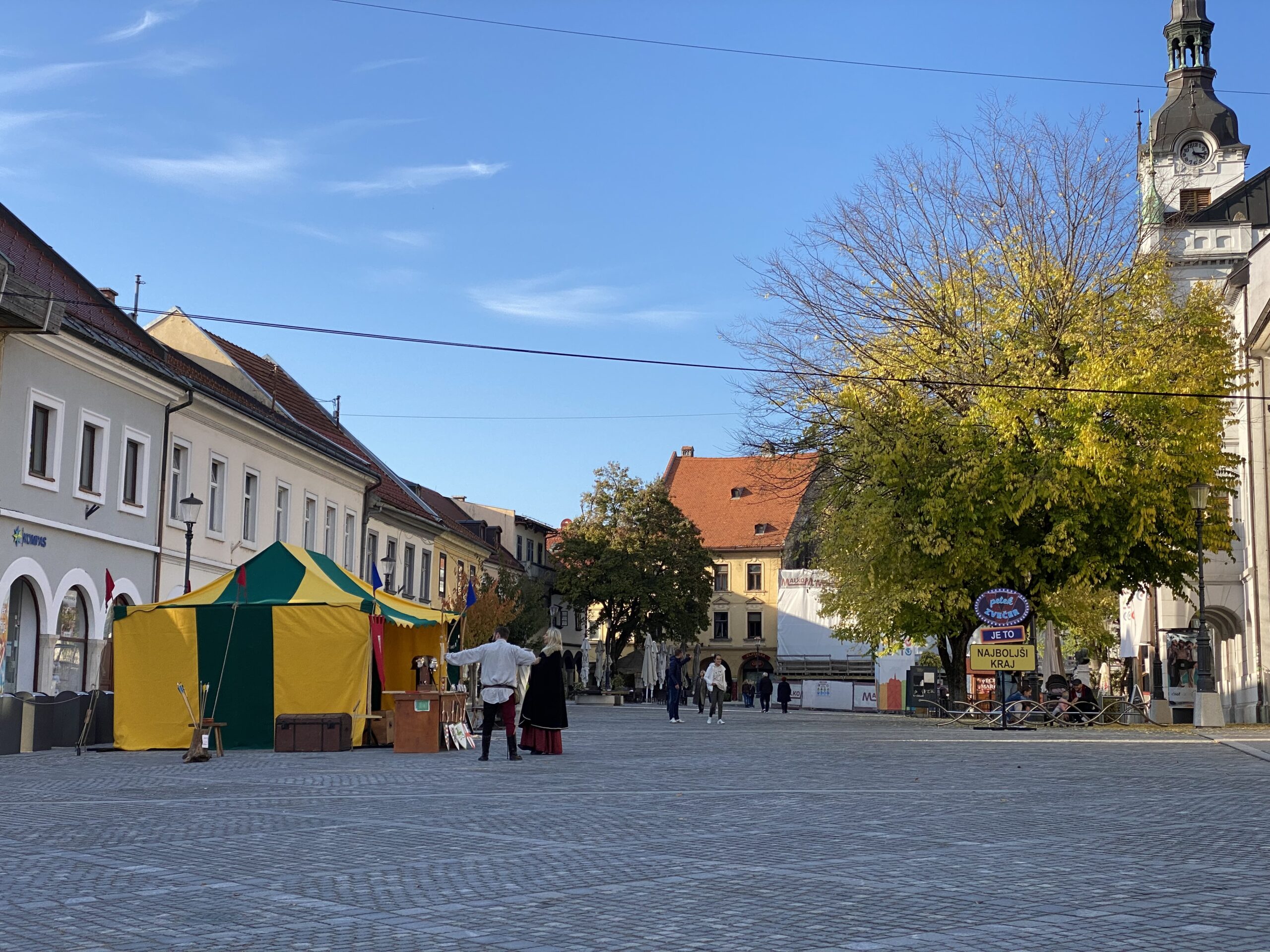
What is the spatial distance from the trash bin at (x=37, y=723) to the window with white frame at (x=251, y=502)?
14602 millimetres

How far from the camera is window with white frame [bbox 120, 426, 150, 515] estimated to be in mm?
30672

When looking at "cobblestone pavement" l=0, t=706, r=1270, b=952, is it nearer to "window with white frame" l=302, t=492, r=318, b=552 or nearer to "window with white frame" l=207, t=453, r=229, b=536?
"window with white frame" l=207, t=453, r=229, b=536

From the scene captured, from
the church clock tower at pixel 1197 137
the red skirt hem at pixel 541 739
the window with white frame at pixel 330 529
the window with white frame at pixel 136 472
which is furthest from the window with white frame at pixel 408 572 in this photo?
the church clock tower at pixel 1197 137

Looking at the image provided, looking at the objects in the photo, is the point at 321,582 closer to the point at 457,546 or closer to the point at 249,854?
the point at 249,854

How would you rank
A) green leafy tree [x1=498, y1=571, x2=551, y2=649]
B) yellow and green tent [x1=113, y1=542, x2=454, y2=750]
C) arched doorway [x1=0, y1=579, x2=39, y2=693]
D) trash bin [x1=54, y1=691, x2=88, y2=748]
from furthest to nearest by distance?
1. green leafy tree [x1=498, y1=571, x2=551, y2=649]
2. arched doorway [x1=0, y1=579, x2=39, y2=693]
3. yellow and green tent [x1=113, y1=542, x2=454, y2=750]
4. trash bin [x1=54, y1=691, x2=88, y2=748]

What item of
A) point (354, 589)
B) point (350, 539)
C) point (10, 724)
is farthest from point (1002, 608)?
point (350, 539)

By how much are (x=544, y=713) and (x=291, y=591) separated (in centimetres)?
584

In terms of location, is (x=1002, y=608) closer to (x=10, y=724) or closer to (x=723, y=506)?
(x=10, y=724)

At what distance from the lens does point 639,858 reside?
945 cm

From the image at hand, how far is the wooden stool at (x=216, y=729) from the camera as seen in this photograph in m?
20.5

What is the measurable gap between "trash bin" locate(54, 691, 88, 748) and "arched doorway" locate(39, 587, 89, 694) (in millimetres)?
2911

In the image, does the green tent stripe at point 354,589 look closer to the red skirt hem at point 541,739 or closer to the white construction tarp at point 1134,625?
the red skirt hem at point 541,739

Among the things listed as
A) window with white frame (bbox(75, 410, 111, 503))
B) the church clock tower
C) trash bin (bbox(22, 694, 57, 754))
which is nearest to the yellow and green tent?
trash bin (bbox(22, 694, 57, 754))

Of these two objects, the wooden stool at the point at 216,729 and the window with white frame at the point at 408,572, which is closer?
the wooden stool at the point at 216,729
